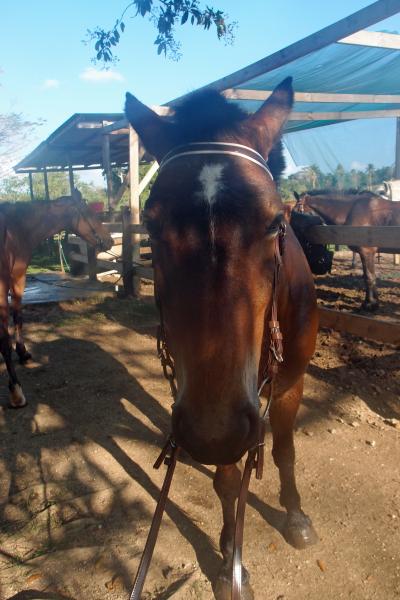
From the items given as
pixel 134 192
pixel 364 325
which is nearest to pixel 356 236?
pixel 364 325

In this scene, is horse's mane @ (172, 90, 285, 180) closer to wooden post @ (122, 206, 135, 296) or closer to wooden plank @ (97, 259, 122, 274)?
wooden post @ (122, 206, 135, 296)

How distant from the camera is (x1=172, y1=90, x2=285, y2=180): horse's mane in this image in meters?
1.79

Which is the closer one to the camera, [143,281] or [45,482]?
A: [45,482]

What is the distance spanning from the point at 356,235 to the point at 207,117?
3117 mm

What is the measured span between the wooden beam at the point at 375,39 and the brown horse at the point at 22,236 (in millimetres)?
4359

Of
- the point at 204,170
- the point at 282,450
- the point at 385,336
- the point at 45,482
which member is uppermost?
the point at 204,170

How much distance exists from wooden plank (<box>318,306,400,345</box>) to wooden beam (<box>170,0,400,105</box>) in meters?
2.62

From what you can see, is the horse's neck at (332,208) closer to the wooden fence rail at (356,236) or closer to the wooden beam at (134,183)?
the wooden beam at (134,183)

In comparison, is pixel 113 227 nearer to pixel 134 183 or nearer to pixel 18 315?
pixel 134 183

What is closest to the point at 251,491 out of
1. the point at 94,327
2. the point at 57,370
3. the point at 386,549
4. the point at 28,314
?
the point at 386,549

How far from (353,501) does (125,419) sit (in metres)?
2.20

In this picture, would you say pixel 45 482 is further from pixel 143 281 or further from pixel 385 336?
pixel 143 281

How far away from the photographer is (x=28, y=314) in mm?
7691

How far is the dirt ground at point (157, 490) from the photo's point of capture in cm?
232
